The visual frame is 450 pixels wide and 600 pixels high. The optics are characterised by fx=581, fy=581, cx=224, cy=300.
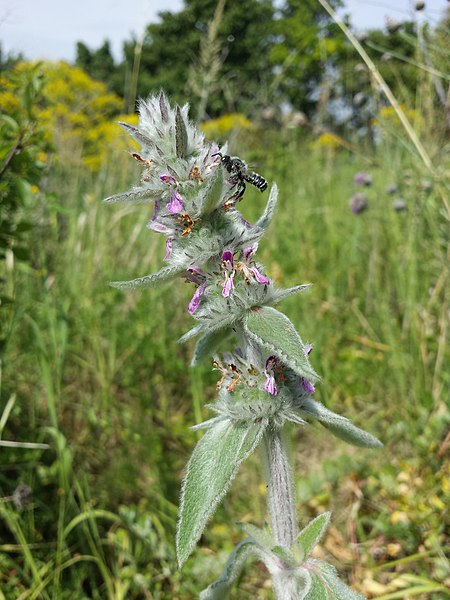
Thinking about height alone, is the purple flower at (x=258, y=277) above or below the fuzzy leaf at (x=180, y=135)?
below

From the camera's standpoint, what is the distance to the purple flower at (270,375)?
95 cm

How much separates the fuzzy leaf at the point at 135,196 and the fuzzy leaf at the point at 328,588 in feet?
2.21

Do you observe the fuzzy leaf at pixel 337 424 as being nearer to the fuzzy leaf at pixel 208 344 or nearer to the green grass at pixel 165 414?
the fuzzy leaf at pixel 208 344

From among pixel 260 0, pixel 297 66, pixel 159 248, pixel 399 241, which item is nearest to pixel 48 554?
pixel 159 248

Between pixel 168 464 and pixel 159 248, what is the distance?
1571mm

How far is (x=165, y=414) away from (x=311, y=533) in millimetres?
1474

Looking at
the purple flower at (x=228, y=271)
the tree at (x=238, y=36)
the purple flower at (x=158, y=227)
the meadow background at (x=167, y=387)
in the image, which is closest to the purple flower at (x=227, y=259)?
the purple flower at (x=228, y=271)

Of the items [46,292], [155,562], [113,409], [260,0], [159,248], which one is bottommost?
[155,562]

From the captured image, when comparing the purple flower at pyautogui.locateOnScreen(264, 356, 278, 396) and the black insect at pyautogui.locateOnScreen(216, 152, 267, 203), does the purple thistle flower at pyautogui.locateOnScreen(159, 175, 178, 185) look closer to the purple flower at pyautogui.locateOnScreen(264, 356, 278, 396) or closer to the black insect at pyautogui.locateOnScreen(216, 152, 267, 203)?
the black insect at pyautogui.locateOnScreen(216, 152, 267, 203)

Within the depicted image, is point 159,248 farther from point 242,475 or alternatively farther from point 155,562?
point 155,562

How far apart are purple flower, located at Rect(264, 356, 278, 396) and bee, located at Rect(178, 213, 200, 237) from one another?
255mm

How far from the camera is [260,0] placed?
15.8 ft

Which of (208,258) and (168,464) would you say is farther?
(168,464)

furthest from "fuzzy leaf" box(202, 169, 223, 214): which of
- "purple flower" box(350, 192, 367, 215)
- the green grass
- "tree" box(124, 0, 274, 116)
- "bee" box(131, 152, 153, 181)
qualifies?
"tree" box(124, 0, 274, 116)
